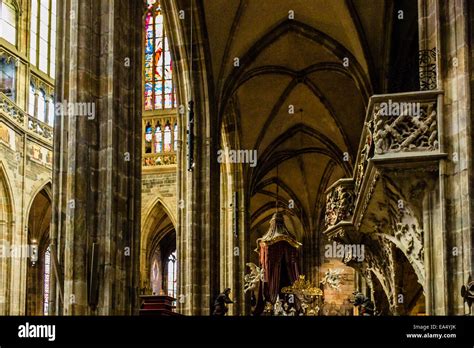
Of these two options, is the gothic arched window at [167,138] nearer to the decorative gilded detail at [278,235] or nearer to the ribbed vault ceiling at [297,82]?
the ribbed vault ceiling at [297,82]

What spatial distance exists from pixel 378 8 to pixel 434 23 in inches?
444

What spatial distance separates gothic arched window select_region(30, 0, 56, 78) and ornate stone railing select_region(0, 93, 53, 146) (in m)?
1.92

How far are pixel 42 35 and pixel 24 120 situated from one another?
11.1 ft

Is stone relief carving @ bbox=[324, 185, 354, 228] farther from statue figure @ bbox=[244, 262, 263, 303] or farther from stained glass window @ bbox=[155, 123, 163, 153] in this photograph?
stained glass window @ bbox=[155, 123, 163, 153]

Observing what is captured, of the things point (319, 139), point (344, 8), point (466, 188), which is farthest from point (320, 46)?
point (466, 188)

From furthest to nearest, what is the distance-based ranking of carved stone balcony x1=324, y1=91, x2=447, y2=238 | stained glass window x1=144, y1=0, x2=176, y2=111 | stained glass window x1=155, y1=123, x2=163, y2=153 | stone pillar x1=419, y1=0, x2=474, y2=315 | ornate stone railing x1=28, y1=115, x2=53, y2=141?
1. stained glass window x1=144, y1=0, x2=176, y2=111
2. stained glass window x1=155, y1=123, x2=163, y2=153
3. ornate stone railing x1=28, y1=115, x2=53, y2=141
4. carved stone balcony x1=324, y1=91, x2=447, y2=238
5. stone pillar x1=419, y1=0, x2=474, y2=315

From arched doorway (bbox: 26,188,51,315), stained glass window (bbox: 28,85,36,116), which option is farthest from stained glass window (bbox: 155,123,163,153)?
stained glass window (bbox: 28,85,36,116)

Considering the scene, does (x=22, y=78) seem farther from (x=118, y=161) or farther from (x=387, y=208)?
(x=387, y=208)

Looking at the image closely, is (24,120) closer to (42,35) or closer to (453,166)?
(42,35)

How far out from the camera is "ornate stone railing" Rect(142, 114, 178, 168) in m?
31.3

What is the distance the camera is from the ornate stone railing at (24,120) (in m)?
24.7

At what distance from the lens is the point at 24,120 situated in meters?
25.8

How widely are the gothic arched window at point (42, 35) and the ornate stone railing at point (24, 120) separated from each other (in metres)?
1.92

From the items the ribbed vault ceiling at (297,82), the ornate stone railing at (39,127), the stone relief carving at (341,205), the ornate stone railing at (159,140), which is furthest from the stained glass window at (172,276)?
the stone relief carving at (341,205)
